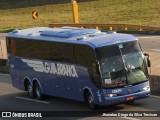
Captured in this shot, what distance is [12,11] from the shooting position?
85.8 m

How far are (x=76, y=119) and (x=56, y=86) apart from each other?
3586 millimetres

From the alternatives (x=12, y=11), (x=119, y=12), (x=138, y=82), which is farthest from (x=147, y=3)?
(x=138, y=82)

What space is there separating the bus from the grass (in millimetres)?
30016

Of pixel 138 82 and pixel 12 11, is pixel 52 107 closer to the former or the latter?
pixel 138 82

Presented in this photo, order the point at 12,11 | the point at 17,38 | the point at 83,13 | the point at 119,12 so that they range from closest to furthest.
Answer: the point at 17,38 → the point at 119,12 → the point at 83,13 → the point at 12,11

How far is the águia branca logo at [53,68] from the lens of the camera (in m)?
20.4

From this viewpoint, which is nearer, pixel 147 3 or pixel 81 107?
pixel 81 107

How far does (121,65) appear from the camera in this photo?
18891 mm

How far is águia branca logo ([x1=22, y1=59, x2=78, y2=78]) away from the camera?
2045 centimetres

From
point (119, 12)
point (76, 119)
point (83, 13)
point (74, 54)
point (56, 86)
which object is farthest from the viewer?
point (83, 13)

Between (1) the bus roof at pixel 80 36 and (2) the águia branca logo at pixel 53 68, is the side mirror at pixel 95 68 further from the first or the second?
(2) the águia branca logo at pixel 53 68

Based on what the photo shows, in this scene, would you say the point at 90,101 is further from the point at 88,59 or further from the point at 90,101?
the point at 88,59

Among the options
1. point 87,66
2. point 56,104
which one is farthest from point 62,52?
point 56,104

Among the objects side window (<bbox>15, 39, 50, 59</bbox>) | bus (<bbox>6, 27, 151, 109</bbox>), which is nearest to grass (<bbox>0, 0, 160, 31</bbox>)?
side window (<bbox>15, 39, 50, 59</bbox>)
